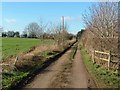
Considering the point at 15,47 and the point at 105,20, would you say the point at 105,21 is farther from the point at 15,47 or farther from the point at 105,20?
the point at 15,47

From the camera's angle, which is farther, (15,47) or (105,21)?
(15,47)

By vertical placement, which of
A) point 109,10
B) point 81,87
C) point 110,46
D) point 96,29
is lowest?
point 81,87

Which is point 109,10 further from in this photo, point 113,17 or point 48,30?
point 48,30

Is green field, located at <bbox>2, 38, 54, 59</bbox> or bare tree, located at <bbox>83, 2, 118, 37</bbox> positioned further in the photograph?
green field, located at <bbox>2, 38, 54, 59</bbox>

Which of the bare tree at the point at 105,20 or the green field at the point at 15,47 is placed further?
the green field at the point at 15,47

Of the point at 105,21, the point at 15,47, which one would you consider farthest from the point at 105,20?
the point at 15,47

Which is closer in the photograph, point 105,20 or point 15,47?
point 105,20

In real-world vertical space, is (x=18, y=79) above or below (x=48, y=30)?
below

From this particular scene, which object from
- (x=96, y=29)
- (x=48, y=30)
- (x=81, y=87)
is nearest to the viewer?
(x=81, y=87)

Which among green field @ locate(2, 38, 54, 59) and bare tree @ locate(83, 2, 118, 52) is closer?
bare tree @ locate(83, 2, 118, 52)

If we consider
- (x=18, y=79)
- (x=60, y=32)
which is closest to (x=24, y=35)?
(x=60, y=32)

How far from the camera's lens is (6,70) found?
15047 mm

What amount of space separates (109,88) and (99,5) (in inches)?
518

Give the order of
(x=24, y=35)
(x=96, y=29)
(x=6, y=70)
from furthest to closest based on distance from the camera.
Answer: (x=24, y=35), (x=96, y=29), (x=6, y=70)
